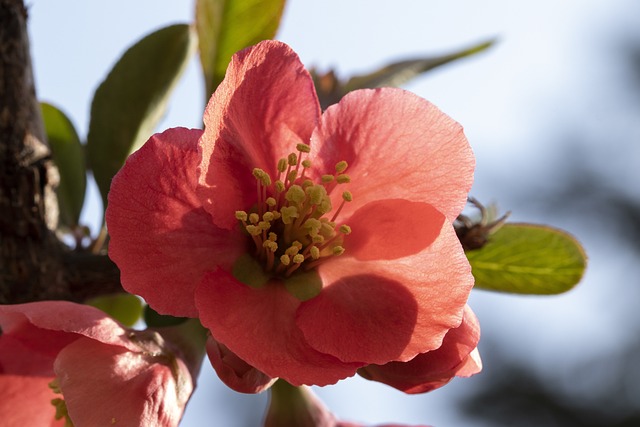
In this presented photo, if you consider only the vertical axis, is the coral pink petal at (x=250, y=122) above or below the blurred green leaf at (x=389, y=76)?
above

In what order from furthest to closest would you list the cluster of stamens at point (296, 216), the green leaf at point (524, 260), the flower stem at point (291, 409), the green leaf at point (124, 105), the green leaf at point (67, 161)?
the green leaf at point (67, 161), the green leaf at point (124, 105), the green leaf at point (524, 260), the flower stem at point (291, 409), the cluster of stamens at point (296, 216)

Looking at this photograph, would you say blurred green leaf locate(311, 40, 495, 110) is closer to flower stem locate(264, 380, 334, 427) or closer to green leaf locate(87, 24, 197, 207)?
green leaf locate(87, 24, 197, 207)

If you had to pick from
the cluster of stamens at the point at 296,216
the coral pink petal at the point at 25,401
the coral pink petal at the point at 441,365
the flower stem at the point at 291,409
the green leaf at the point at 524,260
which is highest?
the cluster of stamens at the point at 296,216

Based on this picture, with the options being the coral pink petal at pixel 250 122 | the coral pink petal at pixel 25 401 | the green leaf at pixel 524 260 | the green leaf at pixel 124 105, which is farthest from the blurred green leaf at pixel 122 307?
the green leaf at pixel 524 260

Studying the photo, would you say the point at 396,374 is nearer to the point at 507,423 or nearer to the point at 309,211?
the point at 309,211

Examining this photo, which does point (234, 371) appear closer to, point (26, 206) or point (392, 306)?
point (392, 306)

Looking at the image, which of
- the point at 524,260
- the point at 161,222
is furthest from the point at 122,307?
the point at 524,260

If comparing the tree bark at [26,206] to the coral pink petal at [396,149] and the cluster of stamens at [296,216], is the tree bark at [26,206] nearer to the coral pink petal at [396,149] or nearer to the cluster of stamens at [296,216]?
the cluster of stamens at [296,216]

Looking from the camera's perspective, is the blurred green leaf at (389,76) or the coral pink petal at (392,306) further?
the blurred green leaf at (389,76)
